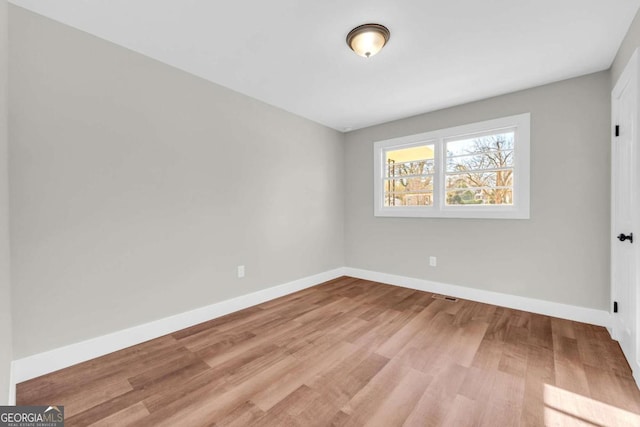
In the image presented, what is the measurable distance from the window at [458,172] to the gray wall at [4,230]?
12.5 feet

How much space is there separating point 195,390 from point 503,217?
3.41 m

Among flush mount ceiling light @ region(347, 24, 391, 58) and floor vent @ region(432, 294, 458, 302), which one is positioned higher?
flush mount ceiling light @ region(347, 24, 391, 58)

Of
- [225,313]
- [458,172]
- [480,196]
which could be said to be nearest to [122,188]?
[225,313]

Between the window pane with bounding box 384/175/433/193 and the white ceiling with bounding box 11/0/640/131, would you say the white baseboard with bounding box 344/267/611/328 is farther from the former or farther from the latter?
the white ceiling with bounding box 11/0/640/131

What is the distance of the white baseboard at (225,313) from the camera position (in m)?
1.85

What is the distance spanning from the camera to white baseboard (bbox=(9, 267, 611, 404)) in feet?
6.07

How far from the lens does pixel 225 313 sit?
2920 mm

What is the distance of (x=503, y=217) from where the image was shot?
10.2 feet

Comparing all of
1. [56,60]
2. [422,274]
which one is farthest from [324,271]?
[56,60]

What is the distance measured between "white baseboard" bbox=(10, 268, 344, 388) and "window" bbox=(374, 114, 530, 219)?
2.36 m

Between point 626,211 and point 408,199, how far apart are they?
2.21 meters

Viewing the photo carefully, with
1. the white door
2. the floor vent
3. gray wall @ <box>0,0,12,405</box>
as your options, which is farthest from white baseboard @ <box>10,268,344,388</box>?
the white door

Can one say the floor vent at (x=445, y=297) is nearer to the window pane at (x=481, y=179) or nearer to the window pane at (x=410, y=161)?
the window pane at (x=481, y=179)

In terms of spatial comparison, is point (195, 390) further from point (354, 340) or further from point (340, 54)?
point (340, 54)
